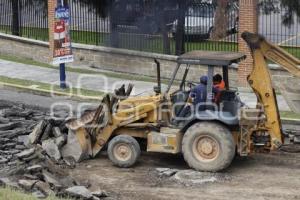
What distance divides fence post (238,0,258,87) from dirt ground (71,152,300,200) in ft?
25.1

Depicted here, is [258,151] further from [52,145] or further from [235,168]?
[52,145]

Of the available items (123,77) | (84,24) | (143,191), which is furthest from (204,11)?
(143,191)

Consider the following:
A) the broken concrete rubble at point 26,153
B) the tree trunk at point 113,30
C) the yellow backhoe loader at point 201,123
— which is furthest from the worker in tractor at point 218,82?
the tree trunk at point 113,30

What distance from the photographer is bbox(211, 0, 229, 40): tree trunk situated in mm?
22609

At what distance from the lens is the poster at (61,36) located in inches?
793

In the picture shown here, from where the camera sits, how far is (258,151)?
1228cm

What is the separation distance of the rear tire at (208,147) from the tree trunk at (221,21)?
10.9 m

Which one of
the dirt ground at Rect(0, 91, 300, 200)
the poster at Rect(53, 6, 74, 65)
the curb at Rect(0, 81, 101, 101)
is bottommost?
the dirt ground at Rect(0, 91, 300, 200)

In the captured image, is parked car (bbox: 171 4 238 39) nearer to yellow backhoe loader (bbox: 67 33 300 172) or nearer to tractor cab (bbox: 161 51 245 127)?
yellow backhoe loader (bbox: 67 33 300 172)

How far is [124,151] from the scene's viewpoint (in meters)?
12.4

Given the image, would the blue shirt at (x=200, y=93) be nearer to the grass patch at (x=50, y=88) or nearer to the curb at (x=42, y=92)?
the curb at (x=42, y=92)

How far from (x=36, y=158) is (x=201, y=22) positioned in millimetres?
11840

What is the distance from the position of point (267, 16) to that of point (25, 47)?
9.53m

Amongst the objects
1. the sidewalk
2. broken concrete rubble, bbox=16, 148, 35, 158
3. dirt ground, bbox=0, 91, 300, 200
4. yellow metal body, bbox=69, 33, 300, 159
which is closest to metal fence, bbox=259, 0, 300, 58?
the sidewalk
